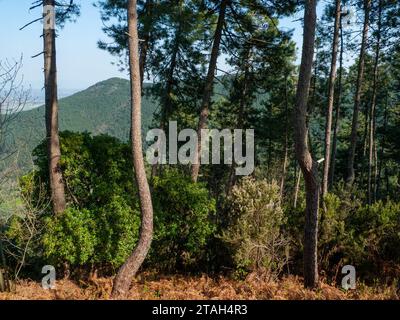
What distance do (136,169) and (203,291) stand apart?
3228mm

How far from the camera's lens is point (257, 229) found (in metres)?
9.60

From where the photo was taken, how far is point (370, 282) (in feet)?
32.1

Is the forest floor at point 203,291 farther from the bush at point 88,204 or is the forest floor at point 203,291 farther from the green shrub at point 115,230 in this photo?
the bush at point 88,204

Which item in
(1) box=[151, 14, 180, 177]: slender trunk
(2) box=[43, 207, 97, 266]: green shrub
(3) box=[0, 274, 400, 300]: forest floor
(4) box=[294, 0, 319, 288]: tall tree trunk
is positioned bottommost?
(3) box=[0, 274, 400, 300]: forest floor

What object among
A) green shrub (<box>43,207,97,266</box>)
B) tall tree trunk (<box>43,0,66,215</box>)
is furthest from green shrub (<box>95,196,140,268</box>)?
tall tree trunk (<box>43,0,66,215</box>)

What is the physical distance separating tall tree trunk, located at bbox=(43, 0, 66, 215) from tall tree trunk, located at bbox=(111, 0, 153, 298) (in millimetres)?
2019

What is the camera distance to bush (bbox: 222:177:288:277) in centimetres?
955

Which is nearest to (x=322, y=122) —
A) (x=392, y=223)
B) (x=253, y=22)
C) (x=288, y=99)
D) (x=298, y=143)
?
(x=288, y=99)

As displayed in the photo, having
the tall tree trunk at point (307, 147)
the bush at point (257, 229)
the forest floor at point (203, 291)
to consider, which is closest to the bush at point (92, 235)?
the forest floor at point (203, 291)

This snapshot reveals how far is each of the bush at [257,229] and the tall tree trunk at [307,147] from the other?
0.99 m

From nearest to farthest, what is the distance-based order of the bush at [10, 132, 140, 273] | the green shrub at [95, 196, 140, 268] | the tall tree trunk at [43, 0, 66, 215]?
1. the tall tree trunk at [43, 0, 66, 215]
2. the bush at [10, 132, 140, 273]
3. the green shrub at [95, 196, 140, 268]

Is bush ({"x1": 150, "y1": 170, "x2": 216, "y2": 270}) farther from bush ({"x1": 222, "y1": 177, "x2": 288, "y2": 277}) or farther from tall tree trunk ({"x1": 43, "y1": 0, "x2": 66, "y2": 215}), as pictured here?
tall tree trunk ({"x1": 43, "y1": 0, "x2": 66, "y2": 215})

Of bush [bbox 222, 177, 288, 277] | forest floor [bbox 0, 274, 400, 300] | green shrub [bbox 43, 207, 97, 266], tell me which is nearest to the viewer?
forest floor [bbox 0, 274, 400, 300]

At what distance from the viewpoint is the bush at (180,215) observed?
10.8 meters
